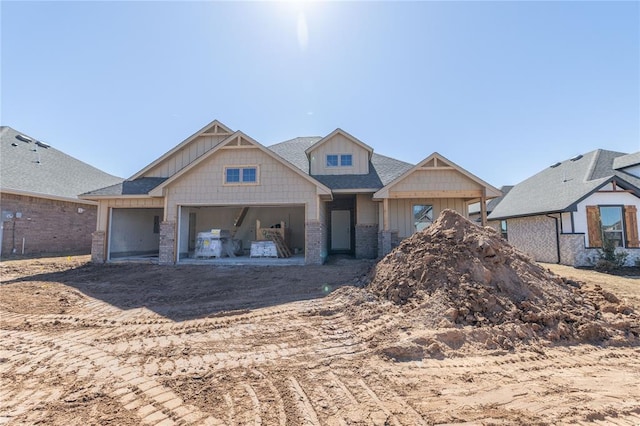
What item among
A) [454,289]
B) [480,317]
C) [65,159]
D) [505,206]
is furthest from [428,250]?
[65,159]

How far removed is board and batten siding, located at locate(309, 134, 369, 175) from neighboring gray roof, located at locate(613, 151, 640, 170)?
45.4 ft

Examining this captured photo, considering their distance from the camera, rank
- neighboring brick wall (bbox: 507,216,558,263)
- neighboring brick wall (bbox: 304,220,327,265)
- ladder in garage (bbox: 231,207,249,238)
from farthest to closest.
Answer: ladder in garage (bbox: 231,207,249,238), neighboring brick wall (bbox: 507,216,558,263), neighboring brick wall (bbox: 304,220,327,265)

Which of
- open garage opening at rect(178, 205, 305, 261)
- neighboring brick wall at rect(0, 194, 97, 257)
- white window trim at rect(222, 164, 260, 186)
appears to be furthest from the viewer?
open garage opening at rect(178, 205, 305, 261)

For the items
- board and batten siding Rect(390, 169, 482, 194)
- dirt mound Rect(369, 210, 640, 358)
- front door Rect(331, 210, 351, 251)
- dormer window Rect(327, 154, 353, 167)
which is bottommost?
dirt mound Rect(369, 210, 640, 358)

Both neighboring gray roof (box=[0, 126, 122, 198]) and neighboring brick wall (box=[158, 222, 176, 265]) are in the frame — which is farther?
neighboring gray roof (box=[0, 126, 122, 198])

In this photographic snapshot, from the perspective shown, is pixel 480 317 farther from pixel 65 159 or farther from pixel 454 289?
pixel 65 159

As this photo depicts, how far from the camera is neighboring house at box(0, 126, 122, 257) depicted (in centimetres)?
1470

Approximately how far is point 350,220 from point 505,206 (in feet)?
38.5

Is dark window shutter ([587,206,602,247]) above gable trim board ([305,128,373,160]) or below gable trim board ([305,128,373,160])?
below

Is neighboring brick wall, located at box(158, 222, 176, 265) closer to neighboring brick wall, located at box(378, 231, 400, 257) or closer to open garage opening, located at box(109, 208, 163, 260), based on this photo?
open garage opening, located at box(109, 208, 163, 260)

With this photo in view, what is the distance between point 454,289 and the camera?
5.96 m

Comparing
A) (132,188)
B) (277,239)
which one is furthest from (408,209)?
(132,188)

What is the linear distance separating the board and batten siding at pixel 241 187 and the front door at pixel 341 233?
448 centimetres

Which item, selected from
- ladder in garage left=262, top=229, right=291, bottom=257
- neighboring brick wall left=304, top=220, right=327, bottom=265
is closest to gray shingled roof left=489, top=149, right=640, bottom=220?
neighboring brick wall left=304, top=220, right=327, bottom=265
